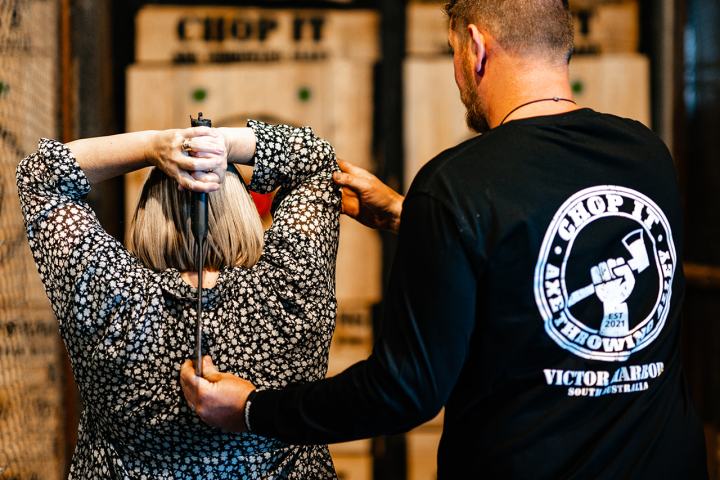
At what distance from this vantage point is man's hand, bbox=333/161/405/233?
5.16 ft

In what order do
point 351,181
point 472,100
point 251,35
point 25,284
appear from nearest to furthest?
point 472,100 < point 351,181 < point 25,284 < point 251,35

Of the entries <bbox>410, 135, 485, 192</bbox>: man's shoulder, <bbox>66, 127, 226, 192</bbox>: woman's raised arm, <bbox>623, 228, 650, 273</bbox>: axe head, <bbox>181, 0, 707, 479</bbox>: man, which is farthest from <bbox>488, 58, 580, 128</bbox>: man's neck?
<bbox>66, 127, 226, 192</bbox>: woman's raised arm

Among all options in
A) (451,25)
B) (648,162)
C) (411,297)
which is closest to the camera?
(411,297)

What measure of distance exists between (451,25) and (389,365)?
0.62 meters

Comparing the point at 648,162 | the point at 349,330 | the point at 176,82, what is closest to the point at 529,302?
the point at 648,162

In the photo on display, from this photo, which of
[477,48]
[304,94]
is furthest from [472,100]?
[304,94]

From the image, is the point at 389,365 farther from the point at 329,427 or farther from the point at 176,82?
the point at 176,82

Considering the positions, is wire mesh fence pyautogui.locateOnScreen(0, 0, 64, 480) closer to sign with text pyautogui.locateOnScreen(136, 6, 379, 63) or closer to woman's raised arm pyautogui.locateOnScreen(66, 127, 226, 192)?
sign with text pyautogui.locateOnScreen(136, 6, 379, 63)

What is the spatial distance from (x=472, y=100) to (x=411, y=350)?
1.54 ft

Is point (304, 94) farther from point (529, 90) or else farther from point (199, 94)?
point (529, 90)

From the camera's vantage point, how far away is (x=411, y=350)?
3.83 feet

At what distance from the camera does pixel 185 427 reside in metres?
1.33

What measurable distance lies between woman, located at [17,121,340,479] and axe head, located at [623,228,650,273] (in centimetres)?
51

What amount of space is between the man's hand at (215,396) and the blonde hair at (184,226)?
6.8 inches
